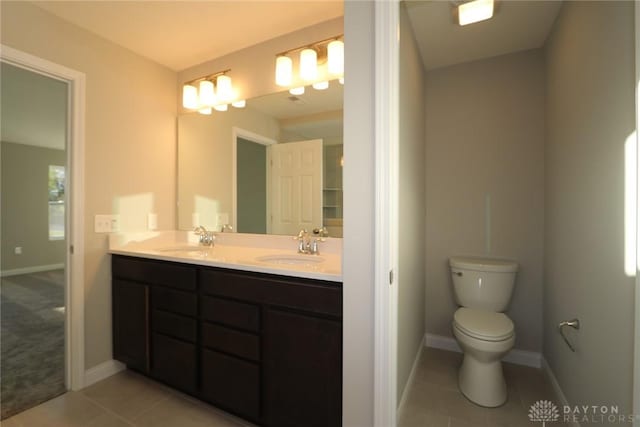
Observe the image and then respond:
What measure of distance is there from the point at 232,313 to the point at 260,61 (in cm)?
181

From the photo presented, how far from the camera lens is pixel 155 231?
2.30m

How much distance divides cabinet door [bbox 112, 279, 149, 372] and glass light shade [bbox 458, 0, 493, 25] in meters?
2.56

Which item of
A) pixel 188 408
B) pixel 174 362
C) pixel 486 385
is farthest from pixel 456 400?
pixel 174 362

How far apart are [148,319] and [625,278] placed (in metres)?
2.41

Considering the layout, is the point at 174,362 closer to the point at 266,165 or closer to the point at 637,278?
the point at 266,165

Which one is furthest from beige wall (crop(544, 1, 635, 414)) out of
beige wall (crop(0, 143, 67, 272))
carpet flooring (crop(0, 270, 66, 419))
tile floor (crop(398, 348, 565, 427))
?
beige wall (crop(0, 143, 67, 272))

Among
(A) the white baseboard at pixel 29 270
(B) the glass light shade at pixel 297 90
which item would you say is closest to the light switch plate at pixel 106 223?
(B) the glass light shade at pixel 297 90

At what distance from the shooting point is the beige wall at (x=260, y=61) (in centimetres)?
186

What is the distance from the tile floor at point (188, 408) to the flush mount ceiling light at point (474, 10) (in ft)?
7.46

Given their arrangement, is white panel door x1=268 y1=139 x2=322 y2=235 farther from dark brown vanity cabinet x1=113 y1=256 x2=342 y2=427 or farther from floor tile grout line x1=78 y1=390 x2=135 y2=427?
floor tile grout line x1=78 y1=390 x2=135 y2=427

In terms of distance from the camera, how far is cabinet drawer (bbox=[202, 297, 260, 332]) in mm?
1365

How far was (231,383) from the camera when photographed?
1.44m

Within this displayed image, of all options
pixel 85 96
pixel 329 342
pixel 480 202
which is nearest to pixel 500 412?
pixel 329 342

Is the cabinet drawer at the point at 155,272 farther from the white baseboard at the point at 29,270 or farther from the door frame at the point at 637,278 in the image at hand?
the white baseboard at the point at 29,270
